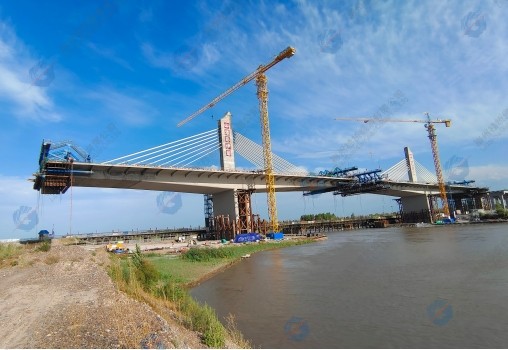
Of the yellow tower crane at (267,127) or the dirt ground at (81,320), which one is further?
the yellow tower crane at (267,127)

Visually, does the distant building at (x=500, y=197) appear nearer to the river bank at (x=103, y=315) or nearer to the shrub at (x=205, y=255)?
the shrub at (x=205, y=255)

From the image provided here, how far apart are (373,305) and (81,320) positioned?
36.1 ft

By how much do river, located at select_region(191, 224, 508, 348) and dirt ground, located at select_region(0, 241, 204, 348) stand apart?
11.0 feet

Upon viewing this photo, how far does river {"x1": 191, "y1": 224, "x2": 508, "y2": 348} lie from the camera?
10859 mm

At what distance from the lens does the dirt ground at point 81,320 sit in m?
8.63

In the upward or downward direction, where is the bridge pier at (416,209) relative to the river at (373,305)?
upward

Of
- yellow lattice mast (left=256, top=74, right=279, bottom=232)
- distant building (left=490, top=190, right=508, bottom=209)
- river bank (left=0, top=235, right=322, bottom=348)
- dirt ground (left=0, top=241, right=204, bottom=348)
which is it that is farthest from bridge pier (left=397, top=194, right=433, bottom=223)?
dirt ground (left=0, top=241, right=204, bottom=348)

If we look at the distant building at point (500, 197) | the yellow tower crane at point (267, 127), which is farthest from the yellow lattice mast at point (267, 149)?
the distant building at point (500, 197)

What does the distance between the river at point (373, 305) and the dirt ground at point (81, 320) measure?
11.0 feet

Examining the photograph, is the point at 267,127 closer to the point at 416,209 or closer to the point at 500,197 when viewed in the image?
the point at 416,209

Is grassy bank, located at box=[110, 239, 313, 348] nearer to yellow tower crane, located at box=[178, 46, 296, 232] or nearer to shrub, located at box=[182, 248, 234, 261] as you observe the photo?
shrub, located at box=[182, 248, 234, 261]

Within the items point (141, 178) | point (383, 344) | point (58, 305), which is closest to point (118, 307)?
point (58, 305)

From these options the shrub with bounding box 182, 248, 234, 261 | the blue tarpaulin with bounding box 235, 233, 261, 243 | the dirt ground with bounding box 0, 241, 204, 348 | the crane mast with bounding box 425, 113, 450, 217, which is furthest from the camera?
the crane mast with bounding box 425, 113, 450, 217

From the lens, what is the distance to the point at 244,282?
22.9 metres
